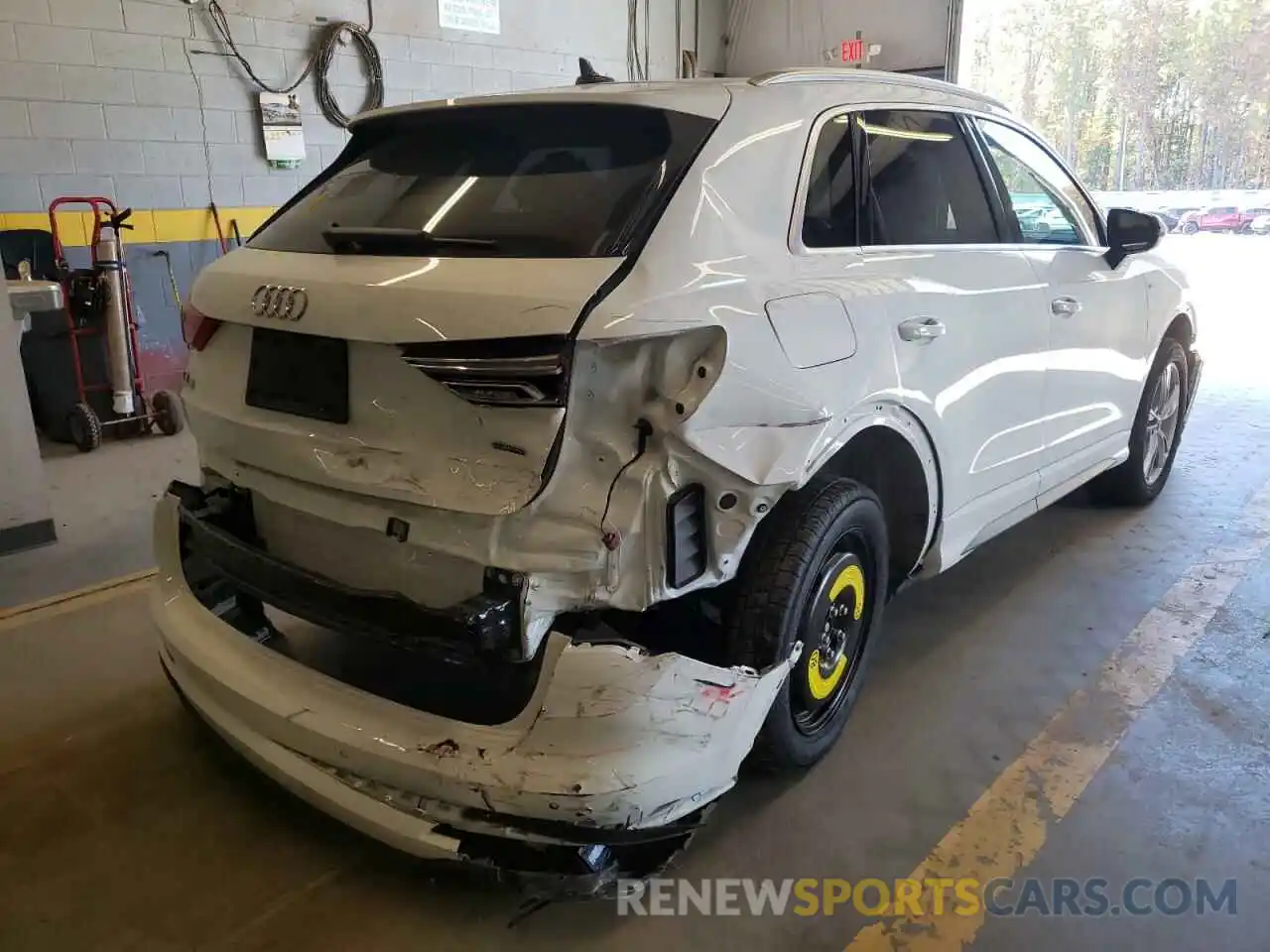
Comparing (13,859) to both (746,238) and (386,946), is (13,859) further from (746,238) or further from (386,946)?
(746,238)

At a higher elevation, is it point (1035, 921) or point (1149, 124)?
point (1149, 124)

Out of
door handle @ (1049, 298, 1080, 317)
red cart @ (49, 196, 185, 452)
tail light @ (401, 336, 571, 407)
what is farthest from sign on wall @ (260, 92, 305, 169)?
tail light @ (401, 336, 571, 407)

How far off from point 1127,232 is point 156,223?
5685 millimetres

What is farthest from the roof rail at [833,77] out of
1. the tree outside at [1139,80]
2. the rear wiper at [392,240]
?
the tree outside at [1139,80]

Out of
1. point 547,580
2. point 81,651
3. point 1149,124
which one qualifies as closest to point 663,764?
point 547,580

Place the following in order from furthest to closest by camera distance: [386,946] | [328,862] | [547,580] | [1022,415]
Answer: [1022,415], [328,862], [386,946], [547,580]

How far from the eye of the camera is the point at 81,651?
3125 mm

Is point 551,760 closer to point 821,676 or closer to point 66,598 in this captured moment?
point 821,676

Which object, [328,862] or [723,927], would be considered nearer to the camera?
[723,927]

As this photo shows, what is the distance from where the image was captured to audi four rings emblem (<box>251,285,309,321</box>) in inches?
77.0

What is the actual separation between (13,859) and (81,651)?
1.08 m

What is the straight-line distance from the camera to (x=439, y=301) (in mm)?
1770

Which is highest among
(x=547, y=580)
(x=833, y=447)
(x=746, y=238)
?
(x=746, y=238)

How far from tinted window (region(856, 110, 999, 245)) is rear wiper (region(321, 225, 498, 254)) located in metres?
1.05
